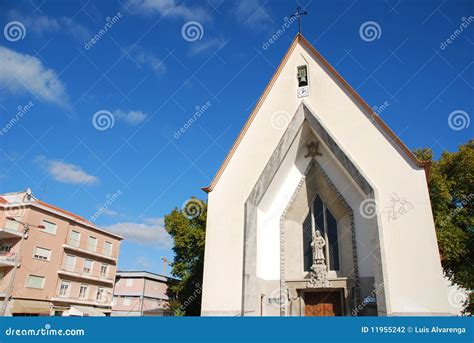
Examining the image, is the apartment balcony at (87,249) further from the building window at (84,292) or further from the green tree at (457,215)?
the green tree at (457,215)

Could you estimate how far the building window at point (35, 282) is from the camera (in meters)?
27.0

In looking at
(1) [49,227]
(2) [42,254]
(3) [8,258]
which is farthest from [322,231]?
(1) [49,227]

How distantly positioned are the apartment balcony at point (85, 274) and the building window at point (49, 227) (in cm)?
349

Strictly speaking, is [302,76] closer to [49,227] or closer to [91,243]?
[49,227]

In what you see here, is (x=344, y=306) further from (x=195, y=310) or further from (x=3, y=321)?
(x=195, y=310)

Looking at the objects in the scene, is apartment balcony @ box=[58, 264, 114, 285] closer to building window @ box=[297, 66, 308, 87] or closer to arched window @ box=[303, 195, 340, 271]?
arched window @ box=[303, 195, 340, 271]

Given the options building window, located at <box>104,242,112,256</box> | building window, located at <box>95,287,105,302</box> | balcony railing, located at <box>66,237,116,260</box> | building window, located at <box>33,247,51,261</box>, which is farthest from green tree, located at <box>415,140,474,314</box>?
building window, located at <box>104,242,112,256</box>

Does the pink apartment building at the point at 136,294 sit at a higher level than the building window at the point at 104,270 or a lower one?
lower

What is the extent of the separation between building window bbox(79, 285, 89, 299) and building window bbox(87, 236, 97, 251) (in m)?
3.81

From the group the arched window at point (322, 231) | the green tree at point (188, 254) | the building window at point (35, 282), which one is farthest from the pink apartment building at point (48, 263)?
the arched window at point (322, 231)

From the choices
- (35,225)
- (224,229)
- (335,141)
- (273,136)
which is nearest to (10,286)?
(35,225)

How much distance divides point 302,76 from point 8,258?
26.7 m

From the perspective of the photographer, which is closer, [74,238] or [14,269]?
[14,269]

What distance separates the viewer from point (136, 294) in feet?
123
